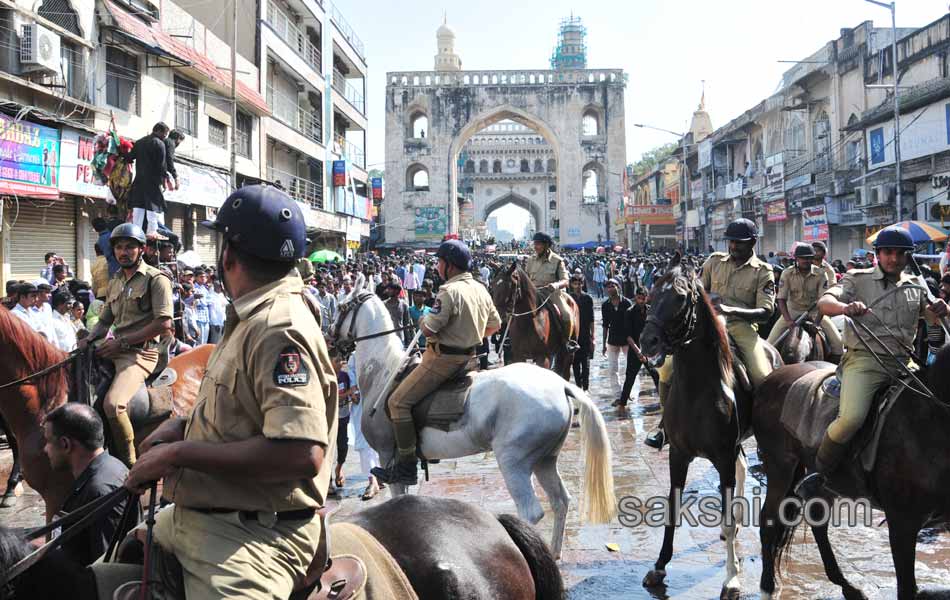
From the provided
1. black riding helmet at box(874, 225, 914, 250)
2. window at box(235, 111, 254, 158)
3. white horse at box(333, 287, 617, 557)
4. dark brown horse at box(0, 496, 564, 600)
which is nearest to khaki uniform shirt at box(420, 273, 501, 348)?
white horse at box(333, 287, 617, 557)

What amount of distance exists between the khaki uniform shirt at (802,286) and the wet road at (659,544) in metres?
2.10

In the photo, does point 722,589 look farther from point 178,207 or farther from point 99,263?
point 178,207

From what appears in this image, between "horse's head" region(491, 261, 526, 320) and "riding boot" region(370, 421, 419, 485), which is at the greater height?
"horse's head" region(491, 261, 526, 320)

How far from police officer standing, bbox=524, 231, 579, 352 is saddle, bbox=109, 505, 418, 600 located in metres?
7.60

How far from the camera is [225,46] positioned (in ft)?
73.7

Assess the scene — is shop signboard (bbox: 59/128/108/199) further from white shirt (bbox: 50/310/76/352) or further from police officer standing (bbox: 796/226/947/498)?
police officer standing (bbox: 796/226/947/498)

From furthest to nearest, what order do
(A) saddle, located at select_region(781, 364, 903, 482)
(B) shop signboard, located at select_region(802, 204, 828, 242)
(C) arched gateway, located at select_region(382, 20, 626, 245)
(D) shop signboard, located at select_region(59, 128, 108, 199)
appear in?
(C) arched gateway, located at select_region(382, 20, 626, 245), (B) shop signboard, located at select_region(802, 204, 828, 242), (D) shop signboard, located at select_region(59, 128, 108, 199), (A) saddle, located at select_region(781, 364, 903, 482)

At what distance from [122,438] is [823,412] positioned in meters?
4.28

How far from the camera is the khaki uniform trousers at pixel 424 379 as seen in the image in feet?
17.2

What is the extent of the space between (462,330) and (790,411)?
2131 mm

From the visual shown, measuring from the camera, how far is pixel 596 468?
5059 millimetres

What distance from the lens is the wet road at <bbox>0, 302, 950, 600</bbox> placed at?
481cm

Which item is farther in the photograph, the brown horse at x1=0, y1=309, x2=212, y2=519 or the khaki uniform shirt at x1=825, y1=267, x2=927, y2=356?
the brown horse at x1=0, y1=309, x2=212, y2=519

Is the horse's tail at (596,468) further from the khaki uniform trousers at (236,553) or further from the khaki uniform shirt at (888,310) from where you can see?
the khaki uniform trousers at (236,553)
